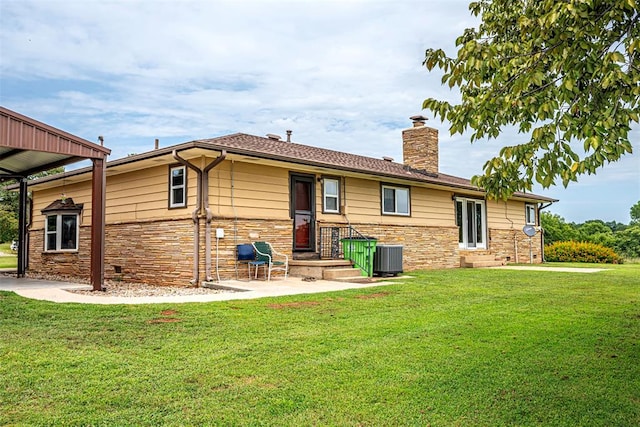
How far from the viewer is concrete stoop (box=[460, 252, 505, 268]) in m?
17.8

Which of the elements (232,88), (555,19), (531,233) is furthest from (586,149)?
(531,233)

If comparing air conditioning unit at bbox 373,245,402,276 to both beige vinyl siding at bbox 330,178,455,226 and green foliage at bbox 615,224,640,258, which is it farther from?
green foliage at bbox 615,224,640,258

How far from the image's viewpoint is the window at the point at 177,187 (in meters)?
11.8

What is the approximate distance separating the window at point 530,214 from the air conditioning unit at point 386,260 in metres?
12.5

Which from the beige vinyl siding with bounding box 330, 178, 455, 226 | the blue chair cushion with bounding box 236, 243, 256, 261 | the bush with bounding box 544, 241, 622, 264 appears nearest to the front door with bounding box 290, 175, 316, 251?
the beige vinyl siding with bounding box 330, 178, 455, 226

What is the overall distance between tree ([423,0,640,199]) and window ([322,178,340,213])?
934 cm

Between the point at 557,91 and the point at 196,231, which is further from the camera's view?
the point at 196,231

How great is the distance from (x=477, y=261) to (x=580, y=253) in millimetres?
8614

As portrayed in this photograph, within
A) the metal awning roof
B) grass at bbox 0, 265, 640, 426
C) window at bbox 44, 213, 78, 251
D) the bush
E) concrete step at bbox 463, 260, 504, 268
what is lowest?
grass at bbox 0, 265, 640, 426

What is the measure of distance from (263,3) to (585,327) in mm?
7672

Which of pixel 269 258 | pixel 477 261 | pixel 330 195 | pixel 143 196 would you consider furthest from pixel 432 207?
pixel 143 196

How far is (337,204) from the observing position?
14.2 meters

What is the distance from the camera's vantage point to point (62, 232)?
631 inches

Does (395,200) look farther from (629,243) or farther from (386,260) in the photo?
(629,243)
